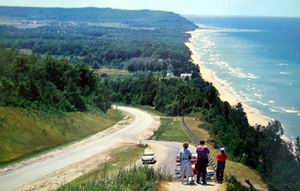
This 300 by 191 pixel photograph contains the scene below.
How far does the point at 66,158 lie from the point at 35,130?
4.75m

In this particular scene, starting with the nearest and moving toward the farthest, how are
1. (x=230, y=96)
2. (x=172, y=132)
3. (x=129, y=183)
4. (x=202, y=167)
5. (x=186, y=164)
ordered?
(x=129, y=183)
(x=202, y=167)
(x=186, y=164)
(x=172, y=132)
(x=230, y=96)

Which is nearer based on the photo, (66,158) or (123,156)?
(66,158)

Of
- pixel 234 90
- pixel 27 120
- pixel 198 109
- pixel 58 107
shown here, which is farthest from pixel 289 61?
pixel 27 120

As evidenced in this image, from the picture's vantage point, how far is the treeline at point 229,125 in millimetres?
47353

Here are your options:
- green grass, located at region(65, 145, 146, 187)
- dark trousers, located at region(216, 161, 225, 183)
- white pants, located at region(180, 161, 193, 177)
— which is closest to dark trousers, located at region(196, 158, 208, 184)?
white pants, located at region(180, 161, 193, 177)

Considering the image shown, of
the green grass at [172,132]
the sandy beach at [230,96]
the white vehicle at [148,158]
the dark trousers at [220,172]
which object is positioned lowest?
the sandy beach at [230,96]

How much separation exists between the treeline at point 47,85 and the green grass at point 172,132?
Result: 965 cm

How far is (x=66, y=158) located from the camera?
47281 mm

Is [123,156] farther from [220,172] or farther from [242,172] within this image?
[220,172]

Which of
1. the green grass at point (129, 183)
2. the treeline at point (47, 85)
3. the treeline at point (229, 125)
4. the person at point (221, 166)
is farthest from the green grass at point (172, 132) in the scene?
the green grass at point (129, 183)

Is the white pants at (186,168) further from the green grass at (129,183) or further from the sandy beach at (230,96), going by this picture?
the sandy beach at (230,96)

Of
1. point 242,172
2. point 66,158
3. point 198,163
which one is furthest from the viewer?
point 66,158

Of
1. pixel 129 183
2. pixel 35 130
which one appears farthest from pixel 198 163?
pixel 35 130

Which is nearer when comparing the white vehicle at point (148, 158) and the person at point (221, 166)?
the person at point (221, 166)
